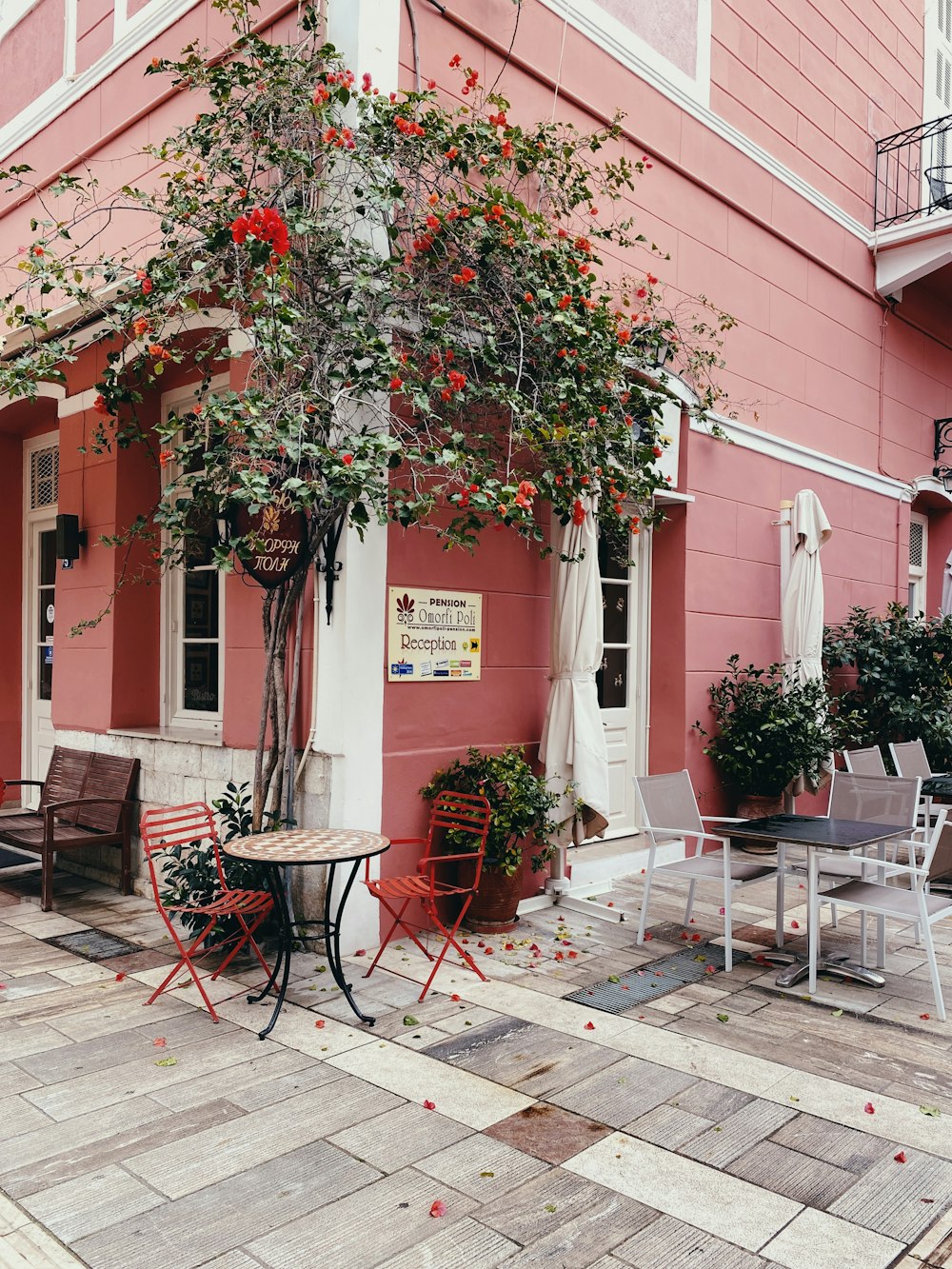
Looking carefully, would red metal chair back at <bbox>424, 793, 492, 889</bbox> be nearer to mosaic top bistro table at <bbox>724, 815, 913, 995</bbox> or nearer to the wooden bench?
mosaic top bistro table at <bbox>724, 815, 913, 995</bbox>

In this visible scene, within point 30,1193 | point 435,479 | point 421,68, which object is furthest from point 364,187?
point 30,1193

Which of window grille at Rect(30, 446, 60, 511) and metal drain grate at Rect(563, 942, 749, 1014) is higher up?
window grille at Rect(30, 446, 60, 511)

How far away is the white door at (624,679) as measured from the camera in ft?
22.0

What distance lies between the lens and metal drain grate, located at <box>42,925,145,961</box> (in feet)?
15.4

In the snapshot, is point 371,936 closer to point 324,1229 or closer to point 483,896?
point 483,896

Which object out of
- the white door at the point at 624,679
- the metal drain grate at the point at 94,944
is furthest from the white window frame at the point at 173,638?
the white door at the point at 624,679

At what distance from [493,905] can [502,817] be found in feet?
1.82

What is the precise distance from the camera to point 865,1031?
3.84m

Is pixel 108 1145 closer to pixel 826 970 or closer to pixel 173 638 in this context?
pixel 826 970

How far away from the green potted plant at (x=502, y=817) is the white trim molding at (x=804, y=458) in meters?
2.79

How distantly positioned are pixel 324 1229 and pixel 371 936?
2.22 m

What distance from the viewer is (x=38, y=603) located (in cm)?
782

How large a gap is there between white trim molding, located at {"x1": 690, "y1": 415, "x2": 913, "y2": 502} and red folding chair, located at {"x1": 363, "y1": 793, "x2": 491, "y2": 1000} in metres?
3.10

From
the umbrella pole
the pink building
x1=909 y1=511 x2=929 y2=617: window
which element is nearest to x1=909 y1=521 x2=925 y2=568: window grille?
x1=909 y1=511 x2=929 y2=617: window
